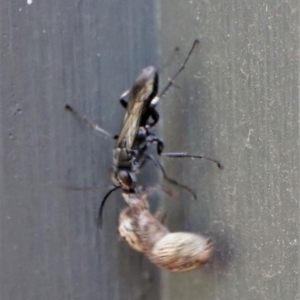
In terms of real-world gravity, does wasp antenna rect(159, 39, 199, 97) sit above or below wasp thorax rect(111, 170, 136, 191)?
above

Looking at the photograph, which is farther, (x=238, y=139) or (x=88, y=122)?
(x=88, y=122)

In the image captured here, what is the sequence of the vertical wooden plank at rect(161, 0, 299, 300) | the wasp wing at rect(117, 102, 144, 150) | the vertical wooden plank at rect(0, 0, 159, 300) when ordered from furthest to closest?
the wasp wing at rect(117, 102, 144, 150), the vertical wooden plank at rect(0, 0, 159, 300), the vertical wooden plank at rect(161, 0, 299, 300)

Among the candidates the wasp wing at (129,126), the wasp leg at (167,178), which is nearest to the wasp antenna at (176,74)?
the wasp wing at (129,126)

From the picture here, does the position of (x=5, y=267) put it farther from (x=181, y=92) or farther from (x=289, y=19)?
(x=289, y=19)

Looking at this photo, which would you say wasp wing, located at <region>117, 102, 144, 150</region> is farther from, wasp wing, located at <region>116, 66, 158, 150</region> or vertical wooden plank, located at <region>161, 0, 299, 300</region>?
vertical wooden plank, located at <region>161, 0, 299, 300</region>

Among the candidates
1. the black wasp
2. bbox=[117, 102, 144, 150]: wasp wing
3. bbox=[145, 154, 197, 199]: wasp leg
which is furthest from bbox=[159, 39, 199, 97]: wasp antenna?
bbox=[145, 154, 197, 199]: wasp leg

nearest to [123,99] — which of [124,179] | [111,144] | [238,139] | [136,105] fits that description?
[136,105]

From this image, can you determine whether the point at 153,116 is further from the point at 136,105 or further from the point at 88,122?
the point at 88,122

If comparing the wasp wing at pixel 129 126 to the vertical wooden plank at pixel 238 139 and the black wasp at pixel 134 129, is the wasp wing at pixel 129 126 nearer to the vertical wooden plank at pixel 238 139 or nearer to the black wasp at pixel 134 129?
the black wasp at pixel 134 129
